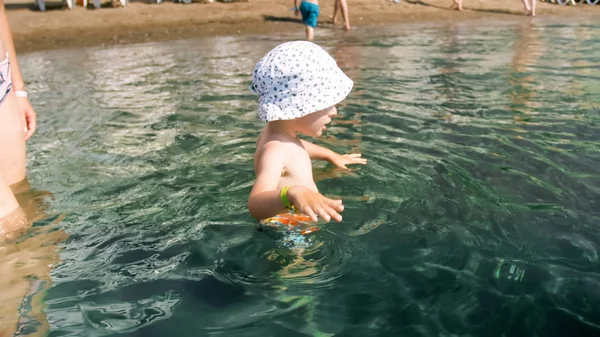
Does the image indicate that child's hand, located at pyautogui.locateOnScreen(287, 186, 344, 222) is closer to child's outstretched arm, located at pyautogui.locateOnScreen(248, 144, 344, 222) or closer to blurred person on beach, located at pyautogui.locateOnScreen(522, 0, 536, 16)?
child's outstretched arm, located at pyautogui.locateOnScreen(248, 144, 344, 222)

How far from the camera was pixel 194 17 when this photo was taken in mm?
16516

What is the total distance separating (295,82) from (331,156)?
1082 mm

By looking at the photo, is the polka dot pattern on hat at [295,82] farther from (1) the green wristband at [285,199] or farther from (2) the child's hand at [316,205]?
(2) the child's hand at [316,205]

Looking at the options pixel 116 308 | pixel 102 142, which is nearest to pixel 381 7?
pixel 102 142

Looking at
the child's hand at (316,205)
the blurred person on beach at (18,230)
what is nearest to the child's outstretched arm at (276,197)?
the child's hand at (316,205)

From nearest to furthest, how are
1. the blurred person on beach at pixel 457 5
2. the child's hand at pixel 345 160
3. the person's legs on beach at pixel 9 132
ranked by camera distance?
the person's legs on beach at pixel 9 132 → the child's hand at pixel 345 160 → the blurred person on beach at pixel 457 5

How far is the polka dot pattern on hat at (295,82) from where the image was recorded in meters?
3.15

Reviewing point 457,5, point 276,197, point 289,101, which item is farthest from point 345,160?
point 457,5

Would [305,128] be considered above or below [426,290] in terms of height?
above

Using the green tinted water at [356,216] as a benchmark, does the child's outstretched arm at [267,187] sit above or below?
above

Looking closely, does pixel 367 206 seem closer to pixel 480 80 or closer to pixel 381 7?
pixel 480 80

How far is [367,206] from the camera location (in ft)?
11.8

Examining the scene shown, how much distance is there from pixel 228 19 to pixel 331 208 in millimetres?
14834

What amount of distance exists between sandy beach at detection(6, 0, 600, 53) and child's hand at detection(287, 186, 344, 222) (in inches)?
491
